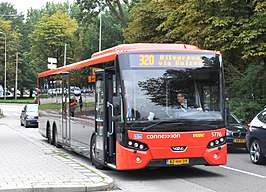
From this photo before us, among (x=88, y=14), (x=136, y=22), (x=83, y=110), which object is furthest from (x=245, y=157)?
(x=88, y=14)

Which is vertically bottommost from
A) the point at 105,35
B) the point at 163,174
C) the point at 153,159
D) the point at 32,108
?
the point at 163,174

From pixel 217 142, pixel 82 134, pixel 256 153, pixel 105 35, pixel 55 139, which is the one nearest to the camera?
pixel 217 142

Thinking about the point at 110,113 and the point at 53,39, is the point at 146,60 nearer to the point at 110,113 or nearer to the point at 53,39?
the point at 110,113

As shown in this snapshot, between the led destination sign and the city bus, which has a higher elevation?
the led destination sign

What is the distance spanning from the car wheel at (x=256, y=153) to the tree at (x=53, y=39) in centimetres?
7558

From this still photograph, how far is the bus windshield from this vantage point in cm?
1150

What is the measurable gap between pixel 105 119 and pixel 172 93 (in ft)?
5.94

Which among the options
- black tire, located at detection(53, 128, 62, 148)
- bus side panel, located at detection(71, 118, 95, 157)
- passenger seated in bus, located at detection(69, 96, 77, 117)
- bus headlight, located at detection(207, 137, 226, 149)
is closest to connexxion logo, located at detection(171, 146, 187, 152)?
bus headlight, located at detection(207, 137, 226, 149)

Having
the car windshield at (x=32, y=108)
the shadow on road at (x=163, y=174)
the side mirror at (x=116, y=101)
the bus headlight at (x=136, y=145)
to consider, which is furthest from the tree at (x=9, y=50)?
the bus headlight at (x=136, y=145)

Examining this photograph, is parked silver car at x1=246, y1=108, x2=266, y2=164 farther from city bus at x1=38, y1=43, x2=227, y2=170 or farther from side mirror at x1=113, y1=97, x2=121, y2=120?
side mirror at x1=113, y1=97, x2=121, y2=120

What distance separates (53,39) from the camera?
90.9 m

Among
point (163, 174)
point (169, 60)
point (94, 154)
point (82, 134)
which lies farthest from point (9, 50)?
point (169, 60)

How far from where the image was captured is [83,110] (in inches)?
599

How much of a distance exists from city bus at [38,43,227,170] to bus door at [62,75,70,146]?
449 centimetres
